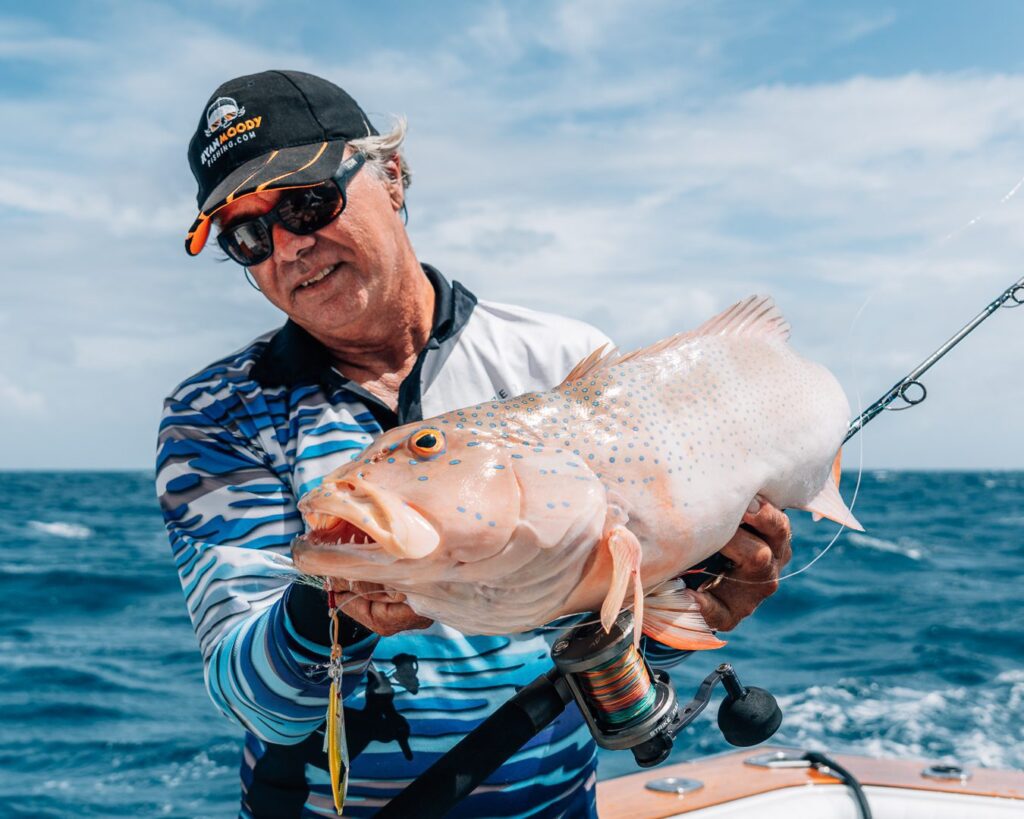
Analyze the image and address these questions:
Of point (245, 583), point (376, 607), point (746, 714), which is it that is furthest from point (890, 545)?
point (376, 607)

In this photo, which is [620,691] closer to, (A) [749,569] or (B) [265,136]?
(A) [749,569]

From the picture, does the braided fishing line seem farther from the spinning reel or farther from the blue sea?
the blue sea

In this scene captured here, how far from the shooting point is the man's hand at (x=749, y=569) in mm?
2287

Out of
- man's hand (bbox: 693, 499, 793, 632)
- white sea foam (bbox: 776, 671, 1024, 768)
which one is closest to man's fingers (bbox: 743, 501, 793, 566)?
man's hand (bbox: 693, 499, 793, 632)

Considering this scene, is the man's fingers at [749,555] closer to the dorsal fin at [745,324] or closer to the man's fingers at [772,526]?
the man's fingers at [772,526]

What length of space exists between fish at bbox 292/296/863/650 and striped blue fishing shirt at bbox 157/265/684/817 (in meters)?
0.51

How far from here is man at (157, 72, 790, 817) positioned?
7.77 ft

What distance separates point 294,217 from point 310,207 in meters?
0.05

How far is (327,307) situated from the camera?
8.71ft

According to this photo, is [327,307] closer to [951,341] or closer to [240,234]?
[240,234]

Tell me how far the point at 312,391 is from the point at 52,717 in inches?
291

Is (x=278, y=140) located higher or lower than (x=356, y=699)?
higher

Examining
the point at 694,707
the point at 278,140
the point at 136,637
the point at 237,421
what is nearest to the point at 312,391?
the point at 237,421

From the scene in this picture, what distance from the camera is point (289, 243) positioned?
260 centimetres
